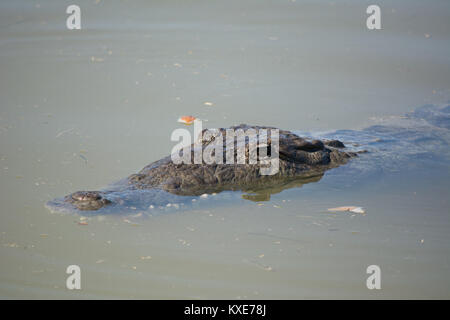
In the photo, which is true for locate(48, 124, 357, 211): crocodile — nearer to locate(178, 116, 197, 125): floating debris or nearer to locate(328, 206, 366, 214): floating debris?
locate(328, 206, 366, 214): floating debris

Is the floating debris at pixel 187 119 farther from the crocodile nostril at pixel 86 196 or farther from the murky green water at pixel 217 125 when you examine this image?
the crocodile nostril at pixel 86 196

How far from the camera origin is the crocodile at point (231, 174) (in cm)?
567

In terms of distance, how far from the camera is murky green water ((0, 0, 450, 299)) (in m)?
4.72

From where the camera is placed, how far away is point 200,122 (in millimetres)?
7992

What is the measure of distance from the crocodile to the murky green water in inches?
6.8

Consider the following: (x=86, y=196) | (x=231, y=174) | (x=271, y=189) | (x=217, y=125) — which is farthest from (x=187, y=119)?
(x=86, y=196)

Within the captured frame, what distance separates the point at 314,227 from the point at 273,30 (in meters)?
7.24

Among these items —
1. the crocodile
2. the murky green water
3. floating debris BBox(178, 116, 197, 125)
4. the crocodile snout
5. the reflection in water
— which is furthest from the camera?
floating debris BBox(178, 116, 197, 125)

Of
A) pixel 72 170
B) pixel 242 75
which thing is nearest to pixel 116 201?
pixel 72 170

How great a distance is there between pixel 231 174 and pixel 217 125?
195cm

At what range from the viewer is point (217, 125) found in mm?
7922

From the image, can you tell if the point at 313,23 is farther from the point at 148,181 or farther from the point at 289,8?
the point at 148,181

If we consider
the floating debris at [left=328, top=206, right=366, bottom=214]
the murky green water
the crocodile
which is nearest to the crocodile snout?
the crocodile

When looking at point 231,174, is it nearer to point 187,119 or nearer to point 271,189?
point 271,189
